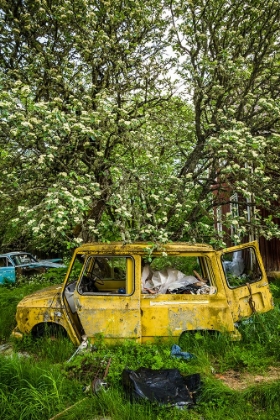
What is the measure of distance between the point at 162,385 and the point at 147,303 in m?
1.45

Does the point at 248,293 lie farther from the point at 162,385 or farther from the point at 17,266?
the point at 17,266

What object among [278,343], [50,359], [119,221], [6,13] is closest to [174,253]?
[119,221]

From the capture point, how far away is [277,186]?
737 centimetres

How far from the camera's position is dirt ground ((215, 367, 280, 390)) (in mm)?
4840

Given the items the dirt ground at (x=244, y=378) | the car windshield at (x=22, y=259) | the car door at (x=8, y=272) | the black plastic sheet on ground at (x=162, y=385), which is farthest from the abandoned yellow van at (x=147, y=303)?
the car windshield at (x=22, y=259)

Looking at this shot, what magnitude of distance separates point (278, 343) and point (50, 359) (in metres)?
3.51

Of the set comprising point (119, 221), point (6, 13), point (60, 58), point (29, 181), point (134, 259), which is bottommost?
point (134, 259)

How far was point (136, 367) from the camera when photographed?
5.09 meters

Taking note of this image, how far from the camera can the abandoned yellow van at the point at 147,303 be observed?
18.6ft

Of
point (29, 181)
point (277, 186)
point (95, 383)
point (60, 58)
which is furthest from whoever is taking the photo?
point (60, 58)

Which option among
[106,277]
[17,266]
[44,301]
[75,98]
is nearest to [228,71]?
[75,98]

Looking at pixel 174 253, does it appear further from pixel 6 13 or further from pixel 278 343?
pixel 6 13

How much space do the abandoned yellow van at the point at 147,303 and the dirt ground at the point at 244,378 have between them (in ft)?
2.21

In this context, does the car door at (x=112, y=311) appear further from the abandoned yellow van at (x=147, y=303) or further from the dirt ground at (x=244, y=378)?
the dirt ground at (x=244, y=378)
